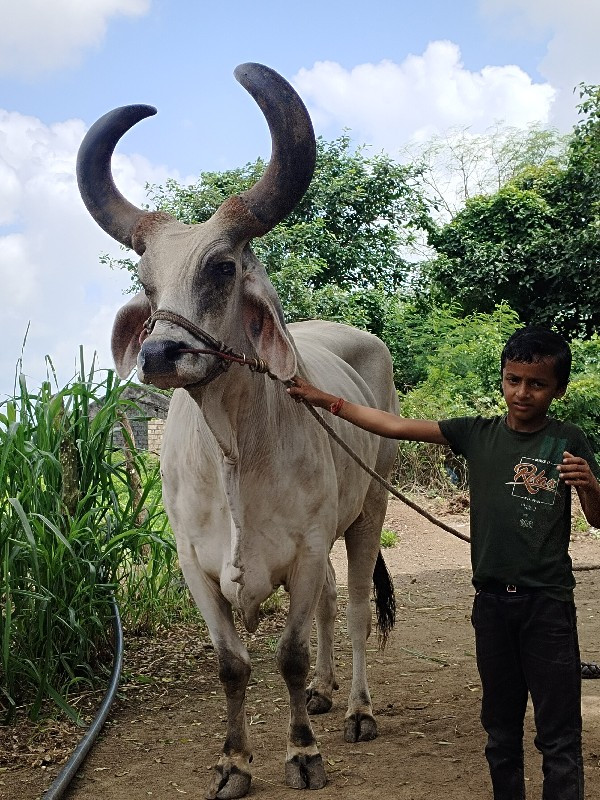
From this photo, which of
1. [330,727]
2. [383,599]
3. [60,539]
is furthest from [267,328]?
[383,599]

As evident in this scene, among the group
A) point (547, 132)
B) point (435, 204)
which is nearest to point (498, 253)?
point (435, 204)

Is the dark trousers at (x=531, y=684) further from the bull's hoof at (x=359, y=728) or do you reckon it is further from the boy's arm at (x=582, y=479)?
the bull's hoof at (x=359, y=728)

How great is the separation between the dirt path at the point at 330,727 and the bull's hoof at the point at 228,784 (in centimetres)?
6

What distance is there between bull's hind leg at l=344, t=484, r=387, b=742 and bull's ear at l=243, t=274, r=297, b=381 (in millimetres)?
1733

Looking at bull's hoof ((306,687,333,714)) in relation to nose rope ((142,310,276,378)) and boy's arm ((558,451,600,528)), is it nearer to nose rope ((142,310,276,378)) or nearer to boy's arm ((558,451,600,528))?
nose rope ((142,310,276,378))

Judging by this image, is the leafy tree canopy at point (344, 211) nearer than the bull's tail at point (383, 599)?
No

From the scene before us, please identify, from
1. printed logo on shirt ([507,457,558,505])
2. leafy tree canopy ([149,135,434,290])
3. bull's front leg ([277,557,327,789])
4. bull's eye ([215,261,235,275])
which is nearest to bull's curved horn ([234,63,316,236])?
bull's eye ([215,261,235,275])

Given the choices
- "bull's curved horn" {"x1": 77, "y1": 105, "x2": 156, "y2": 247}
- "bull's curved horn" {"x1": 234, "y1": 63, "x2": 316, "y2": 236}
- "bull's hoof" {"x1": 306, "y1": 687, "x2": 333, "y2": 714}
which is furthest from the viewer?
"bull's hoof" {"x1": 306, "y1": 687, "x2": 333, "y2": 714}

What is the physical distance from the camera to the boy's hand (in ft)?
8.18

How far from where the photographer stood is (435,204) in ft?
68.1

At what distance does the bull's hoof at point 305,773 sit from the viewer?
3.38m

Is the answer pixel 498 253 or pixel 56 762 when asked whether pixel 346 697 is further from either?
pixel 498 253

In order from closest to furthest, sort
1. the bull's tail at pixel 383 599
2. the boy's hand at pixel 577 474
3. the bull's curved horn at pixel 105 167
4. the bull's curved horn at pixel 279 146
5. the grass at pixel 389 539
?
the boy's hand at pixel 577 474, the bull's curved horn at pixel 279 146, the bull's curved horn at pixel 105 167, the bull's tail at pixel 383 599, the grass at pixel 389 539

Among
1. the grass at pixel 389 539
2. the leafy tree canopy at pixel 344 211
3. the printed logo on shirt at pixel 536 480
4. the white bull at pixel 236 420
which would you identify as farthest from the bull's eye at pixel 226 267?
the leafy tree canopy at pixel 344 211
